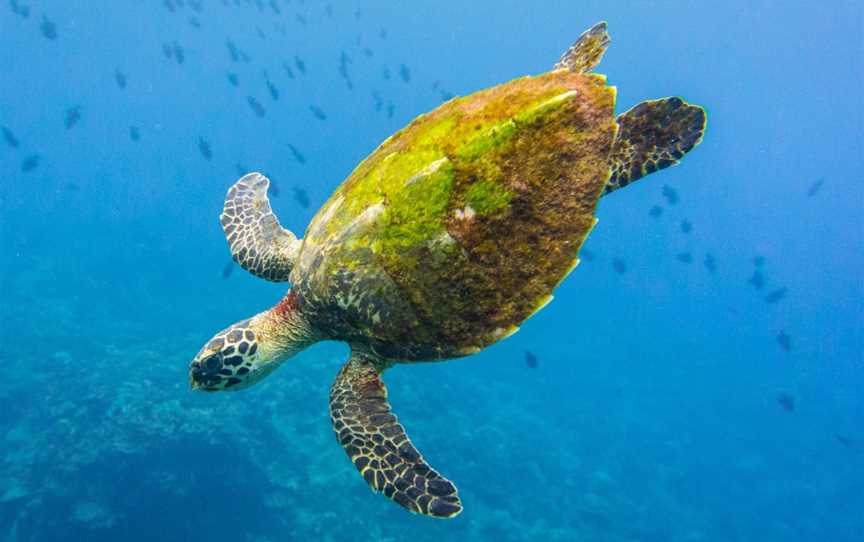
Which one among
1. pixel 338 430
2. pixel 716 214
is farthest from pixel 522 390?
pixel 716 214

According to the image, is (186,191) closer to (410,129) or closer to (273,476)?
(273,476)

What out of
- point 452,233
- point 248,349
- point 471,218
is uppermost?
point 471,218

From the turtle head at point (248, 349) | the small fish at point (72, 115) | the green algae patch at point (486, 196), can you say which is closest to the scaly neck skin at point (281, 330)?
the turtle head at point (248, 349)

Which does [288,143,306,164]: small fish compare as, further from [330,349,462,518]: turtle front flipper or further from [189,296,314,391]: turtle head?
[330,349,462,518]: turtle front flipper

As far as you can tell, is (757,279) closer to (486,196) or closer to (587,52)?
(587,52)

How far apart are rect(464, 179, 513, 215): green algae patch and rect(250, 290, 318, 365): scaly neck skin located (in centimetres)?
194

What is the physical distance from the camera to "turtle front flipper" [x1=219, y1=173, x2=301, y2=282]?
4.86m

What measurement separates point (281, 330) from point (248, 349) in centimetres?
31

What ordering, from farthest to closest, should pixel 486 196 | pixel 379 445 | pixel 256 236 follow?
1. pixel 256 236
2. pixel 379 445
3. pixel 486 196

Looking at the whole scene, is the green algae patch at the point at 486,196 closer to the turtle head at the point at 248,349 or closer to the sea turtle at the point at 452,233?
the sea turtle at the point at 452,233

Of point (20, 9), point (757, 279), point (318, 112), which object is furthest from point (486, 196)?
point (20, 9)

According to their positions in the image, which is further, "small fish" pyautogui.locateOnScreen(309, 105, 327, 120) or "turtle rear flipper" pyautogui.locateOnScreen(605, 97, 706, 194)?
"small fish" pyautogui.locateOnScreen(309, 105, 327, 120)

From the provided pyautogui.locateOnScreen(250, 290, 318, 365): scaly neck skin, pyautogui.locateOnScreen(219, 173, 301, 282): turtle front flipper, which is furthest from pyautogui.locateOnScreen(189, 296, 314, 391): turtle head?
pyautogui.locateOnScreen(219, 173, 301, 282): turtle front flipper

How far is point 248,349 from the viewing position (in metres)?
4.33
